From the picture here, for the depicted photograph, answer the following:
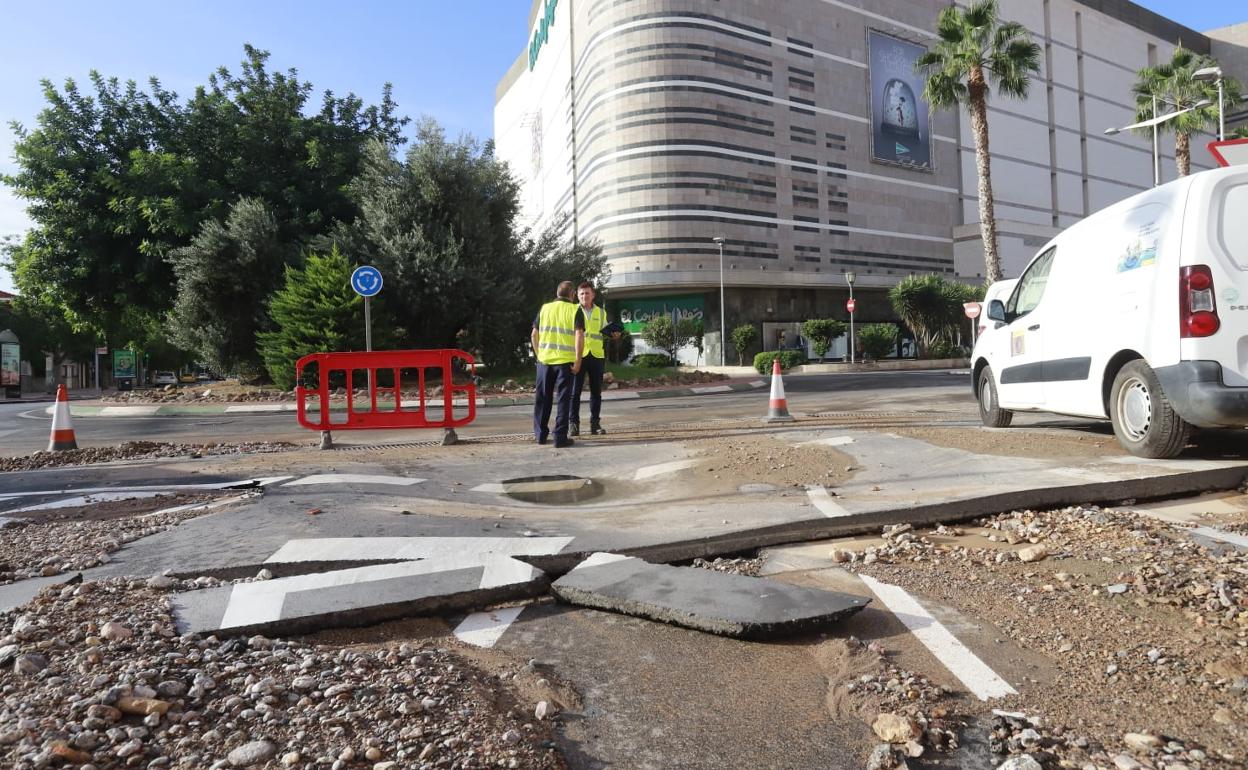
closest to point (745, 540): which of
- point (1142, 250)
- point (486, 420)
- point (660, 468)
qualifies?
point (660, 468)

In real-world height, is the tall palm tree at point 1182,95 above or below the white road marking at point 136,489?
above

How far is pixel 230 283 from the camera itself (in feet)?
68.2

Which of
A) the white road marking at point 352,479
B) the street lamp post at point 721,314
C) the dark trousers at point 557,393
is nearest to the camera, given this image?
the white road marking at point 352,479

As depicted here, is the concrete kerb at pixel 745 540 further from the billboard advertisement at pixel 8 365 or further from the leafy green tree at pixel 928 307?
the billboard advertisement at pixel 8 365

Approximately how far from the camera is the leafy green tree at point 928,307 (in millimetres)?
36875

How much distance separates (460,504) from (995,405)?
5.62 metres

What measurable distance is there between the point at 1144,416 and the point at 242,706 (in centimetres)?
579

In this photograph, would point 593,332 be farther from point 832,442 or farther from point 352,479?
point 352,479

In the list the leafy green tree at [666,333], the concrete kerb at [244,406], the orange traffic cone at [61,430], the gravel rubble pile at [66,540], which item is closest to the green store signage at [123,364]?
the concrete kerb at [244,406]

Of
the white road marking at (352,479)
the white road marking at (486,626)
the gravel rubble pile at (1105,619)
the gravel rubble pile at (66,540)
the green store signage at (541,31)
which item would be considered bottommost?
the white road marking at (486,626)

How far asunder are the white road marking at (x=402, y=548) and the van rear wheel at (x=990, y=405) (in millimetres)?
5572

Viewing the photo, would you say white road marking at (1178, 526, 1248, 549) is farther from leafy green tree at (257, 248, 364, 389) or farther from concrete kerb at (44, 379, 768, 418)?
leafy green tree at (257, 248, 364, 389)

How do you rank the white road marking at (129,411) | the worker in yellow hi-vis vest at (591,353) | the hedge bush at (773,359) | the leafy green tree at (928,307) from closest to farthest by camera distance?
the worker in yellow hi-vis vest at (591,353), the white road marking at (129,411), the hedge bush at (773,359), the leafy green tree at (928,307)

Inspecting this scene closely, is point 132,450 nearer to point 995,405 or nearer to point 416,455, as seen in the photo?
point 416,455
